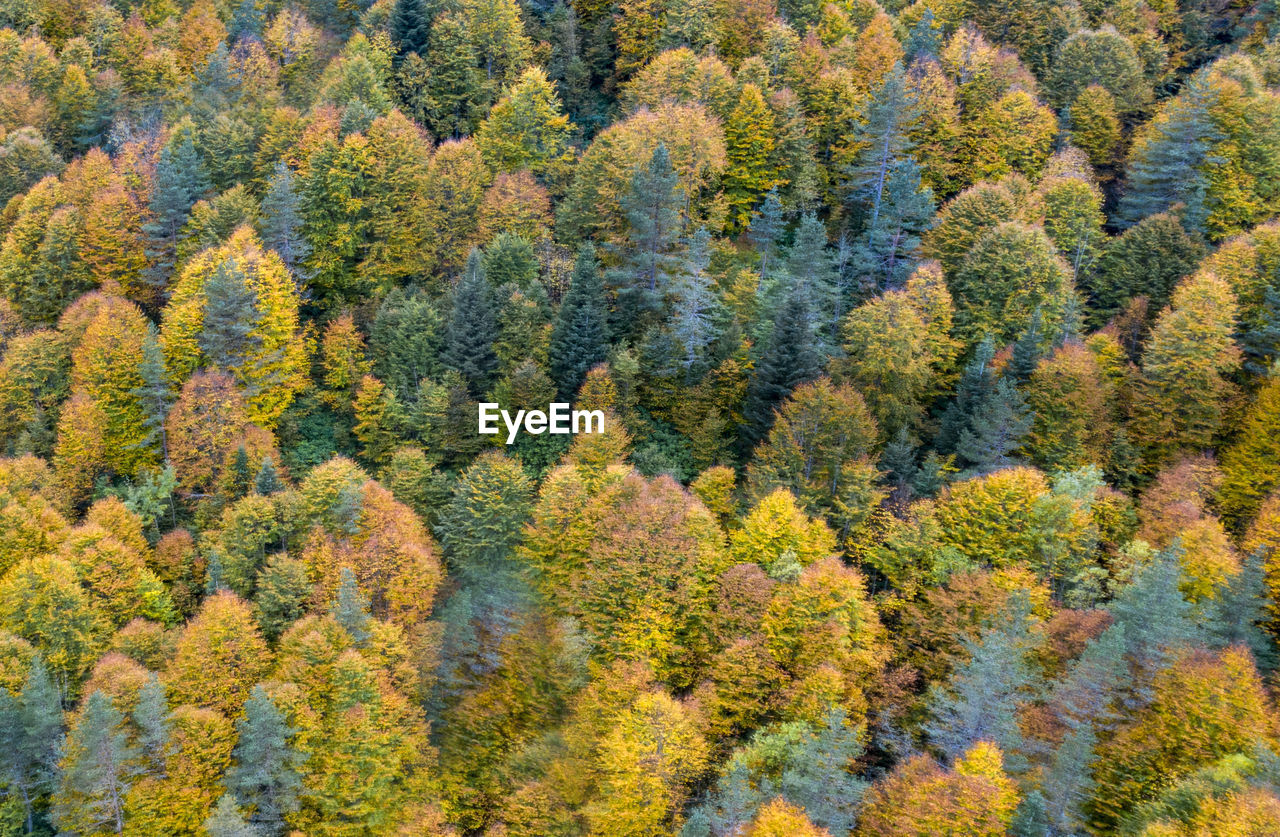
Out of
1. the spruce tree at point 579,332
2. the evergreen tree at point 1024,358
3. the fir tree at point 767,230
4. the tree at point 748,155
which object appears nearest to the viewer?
the evergreen tree at point 1024,358

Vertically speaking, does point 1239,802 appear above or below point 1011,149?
below

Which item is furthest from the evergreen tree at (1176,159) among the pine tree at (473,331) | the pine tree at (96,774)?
the pine tree at (96,774)

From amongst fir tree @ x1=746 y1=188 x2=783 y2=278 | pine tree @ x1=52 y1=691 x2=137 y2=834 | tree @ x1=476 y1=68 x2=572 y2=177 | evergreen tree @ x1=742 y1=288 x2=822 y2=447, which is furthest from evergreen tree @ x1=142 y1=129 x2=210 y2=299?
evergreen tree @ x1=742 y1=288 x2=822 y2=447

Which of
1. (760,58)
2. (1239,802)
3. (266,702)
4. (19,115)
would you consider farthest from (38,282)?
(1239,802)

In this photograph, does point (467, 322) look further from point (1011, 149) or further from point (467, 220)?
point (1011, 149)

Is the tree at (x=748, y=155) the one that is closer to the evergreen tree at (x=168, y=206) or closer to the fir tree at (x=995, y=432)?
the fir tree at (x=995, y=432)

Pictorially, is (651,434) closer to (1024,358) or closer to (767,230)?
(767,230)

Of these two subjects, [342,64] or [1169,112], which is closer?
[1169,112]
